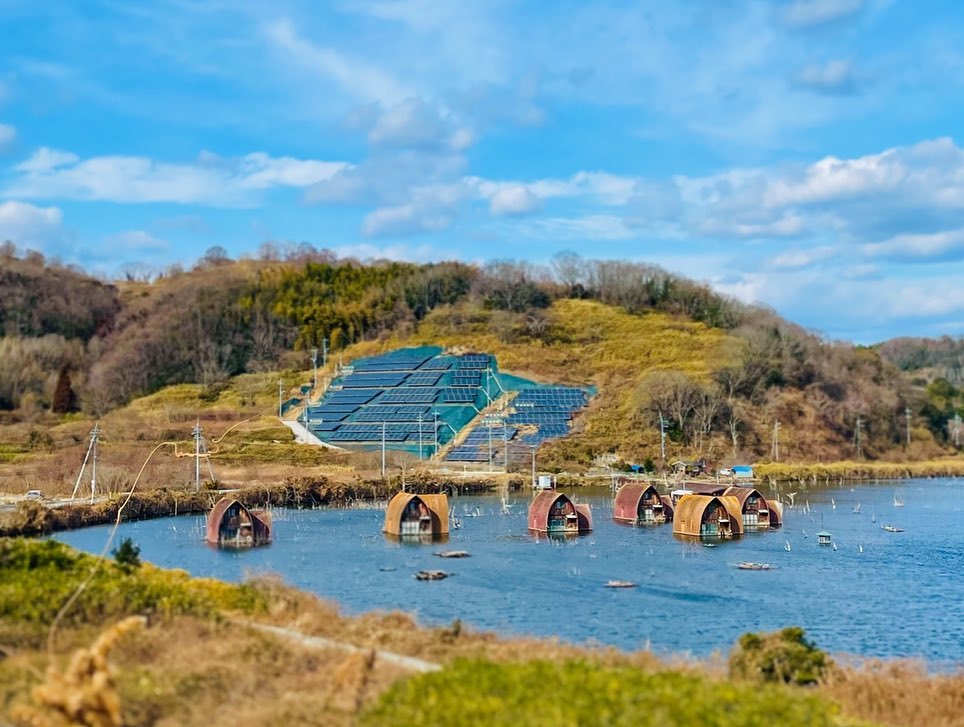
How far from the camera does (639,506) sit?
58000 millimetres

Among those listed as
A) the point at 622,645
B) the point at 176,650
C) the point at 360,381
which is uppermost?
the point at 360,381

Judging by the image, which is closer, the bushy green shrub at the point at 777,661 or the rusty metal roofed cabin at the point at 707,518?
the bushy green shrub at the point at 777,661

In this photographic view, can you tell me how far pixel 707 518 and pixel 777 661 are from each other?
114 ft

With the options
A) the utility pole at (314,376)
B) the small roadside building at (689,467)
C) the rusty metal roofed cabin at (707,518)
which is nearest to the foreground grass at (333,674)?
the rusty metal roofed cabin at (707,518)

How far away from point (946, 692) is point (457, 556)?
1058 inches

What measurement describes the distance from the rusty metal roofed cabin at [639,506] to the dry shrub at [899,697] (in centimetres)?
3675

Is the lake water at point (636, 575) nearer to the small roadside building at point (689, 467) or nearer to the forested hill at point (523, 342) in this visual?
the small roadside building at point (689, 467)

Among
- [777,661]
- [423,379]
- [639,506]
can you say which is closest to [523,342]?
[423,379]

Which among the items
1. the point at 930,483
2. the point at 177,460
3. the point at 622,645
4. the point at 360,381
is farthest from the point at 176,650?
the point at 360,381

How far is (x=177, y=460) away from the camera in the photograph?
238 ft

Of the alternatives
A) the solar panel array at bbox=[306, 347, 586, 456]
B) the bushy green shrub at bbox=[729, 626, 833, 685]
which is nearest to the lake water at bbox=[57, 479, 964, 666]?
the bushy green shrub at bbox=[729, 626, 833, 685]

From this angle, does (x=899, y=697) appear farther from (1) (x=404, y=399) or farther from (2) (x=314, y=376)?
(2) (x=314, y=376)

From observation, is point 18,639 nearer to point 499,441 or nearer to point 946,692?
point 946,692

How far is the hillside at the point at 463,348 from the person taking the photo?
91562mm
